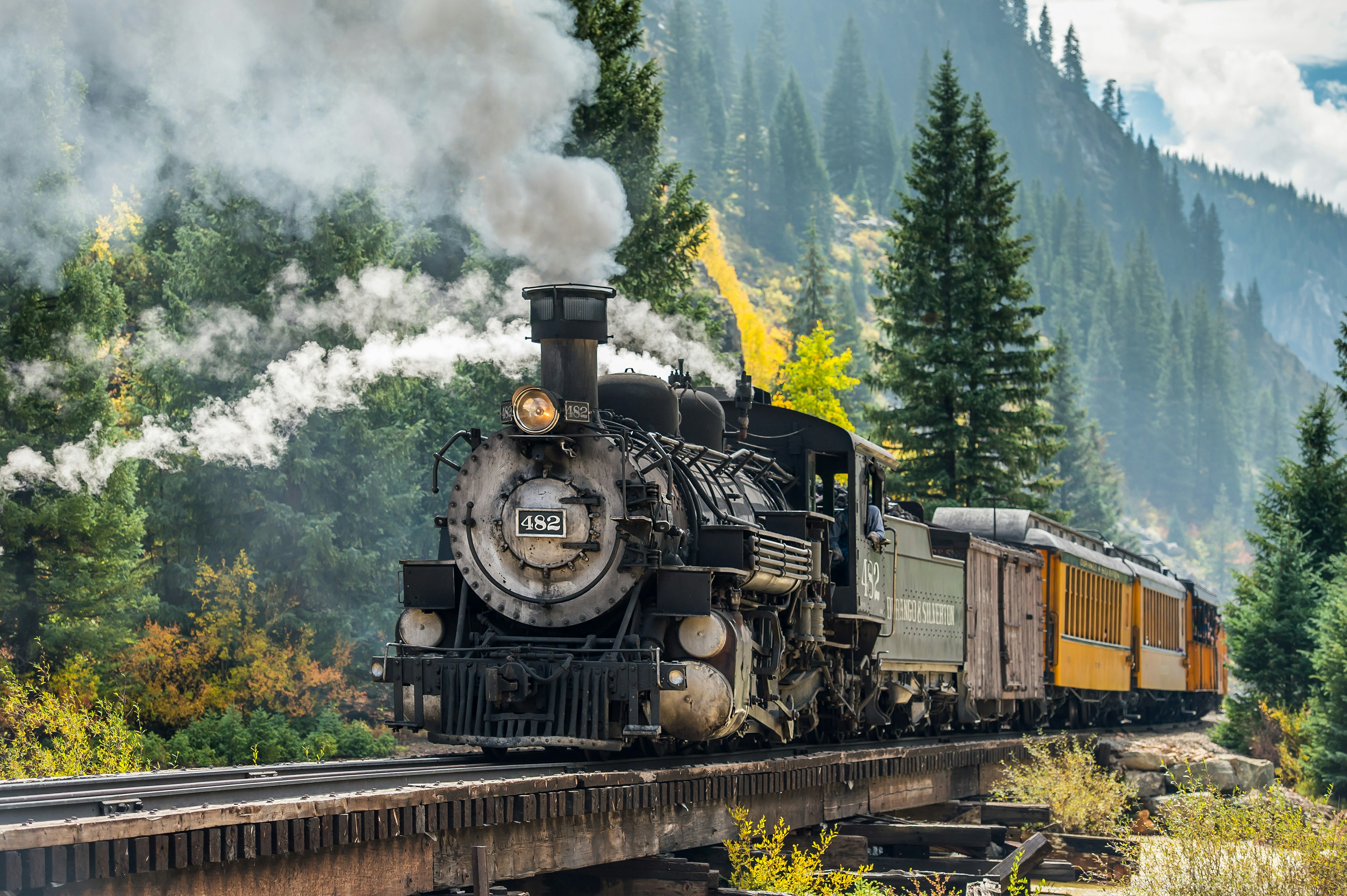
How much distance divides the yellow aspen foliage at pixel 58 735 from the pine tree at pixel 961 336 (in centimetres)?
1915

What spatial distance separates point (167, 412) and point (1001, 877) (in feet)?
70.3

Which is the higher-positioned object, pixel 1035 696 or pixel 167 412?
pixel 167 412

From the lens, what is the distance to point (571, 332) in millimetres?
11859

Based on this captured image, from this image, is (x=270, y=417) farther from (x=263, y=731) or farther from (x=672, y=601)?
(x=672, y=601)

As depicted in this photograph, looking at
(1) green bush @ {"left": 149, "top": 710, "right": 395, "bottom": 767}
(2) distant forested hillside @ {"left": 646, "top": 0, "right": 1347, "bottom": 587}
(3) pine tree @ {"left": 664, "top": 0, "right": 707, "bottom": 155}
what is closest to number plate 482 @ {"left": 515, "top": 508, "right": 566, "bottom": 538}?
(1) green bush @ {"left": 149, "top": 710, "right": 395, "bottom": 767}

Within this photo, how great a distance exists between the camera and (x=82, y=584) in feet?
71.2

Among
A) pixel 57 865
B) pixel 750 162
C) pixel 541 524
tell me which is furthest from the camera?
pixel 750 162

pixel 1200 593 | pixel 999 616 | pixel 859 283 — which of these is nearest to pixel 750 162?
pixel 859 283

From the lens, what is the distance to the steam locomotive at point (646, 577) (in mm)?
11352

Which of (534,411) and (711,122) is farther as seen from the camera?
(711,122)

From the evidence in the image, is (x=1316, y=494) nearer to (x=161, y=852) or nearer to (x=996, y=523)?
(x=996, y=523)

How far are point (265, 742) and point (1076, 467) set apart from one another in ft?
204

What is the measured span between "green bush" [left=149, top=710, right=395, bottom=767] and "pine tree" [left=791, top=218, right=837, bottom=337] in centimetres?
5234

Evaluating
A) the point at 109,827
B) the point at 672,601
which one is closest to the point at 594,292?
the point at 672,601
